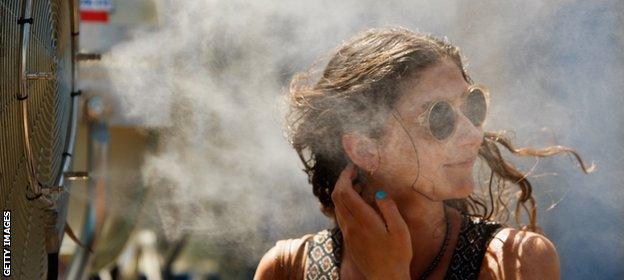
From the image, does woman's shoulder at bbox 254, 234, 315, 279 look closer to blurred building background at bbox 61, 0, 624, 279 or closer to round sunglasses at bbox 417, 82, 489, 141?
round sunglasses at bbox 417, 82, 489, 141

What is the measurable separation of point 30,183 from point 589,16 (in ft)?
5.90

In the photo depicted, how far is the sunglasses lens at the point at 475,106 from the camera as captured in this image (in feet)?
6.73

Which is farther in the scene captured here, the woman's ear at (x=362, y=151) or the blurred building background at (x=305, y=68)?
the blurred building background at (x=305, y=68)

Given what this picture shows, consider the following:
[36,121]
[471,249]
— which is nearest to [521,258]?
[471,249]

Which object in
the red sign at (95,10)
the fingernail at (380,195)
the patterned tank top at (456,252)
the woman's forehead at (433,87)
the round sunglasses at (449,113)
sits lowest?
the patterned tank top at (456,252)

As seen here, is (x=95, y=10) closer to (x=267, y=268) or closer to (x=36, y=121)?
(x=36, y=121)

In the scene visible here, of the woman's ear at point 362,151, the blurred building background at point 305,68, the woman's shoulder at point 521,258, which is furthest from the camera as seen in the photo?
the blurred building background at point 305,68

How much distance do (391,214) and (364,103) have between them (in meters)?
0.25

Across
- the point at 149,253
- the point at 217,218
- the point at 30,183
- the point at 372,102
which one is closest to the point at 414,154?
the point at 372,102

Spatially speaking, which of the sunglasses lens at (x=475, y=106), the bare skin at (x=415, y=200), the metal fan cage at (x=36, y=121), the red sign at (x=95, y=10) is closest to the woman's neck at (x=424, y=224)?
the bare skin at (x=415, y=200)

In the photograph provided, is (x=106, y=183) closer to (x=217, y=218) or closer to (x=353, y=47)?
(x=217, y=218)

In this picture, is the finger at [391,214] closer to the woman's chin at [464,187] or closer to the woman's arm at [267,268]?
the woman's chin at [464,187]

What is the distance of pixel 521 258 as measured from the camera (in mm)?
1961

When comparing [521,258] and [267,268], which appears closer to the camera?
[521,258]
